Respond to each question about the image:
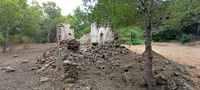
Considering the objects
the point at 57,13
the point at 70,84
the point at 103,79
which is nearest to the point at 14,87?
the point at 70,84

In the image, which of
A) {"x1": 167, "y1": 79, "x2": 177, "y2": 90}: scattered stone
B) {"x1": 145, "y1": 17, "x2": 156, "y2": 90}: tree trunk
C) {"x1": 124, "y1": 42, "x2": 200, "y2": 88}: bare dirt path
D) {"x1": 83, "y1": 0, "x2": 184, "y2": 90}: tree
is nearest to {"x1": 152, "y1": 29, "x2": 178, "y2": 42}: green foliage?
{"x1": 124, "y1": 42, "x2": 200, "y2": 88}: bare dirt path

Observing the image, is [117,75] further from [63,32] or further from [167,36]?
[167,36]

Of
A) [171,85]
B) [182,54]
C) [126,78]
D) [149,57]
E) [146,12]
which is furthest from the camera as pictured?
[182,54]

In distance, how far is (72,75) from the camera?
3447 mm

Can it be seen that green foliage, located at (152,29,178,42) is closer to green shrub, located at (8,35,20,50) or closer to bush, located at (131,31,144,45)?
bush, located at (131,31,144,45)

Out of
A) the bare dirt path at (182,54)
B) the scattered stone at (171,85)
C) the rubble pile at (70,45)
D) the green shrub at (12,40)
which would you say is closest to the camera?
the scattered stone at (171,85)

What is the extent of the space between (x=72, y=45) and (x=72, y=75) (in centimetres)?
243

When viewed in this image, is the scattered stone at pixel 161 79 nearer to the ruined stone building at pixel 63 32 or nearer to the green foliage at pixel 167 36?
the ruined stone building at pixel 63 32

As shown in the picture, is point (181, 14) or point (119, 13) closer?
point (119, 13)

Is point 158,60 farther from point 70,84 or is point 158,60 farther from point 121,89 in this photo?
point 70,84

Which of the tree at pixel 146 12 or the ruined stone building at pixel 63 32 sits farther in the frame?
the ruined stone building at pixel 63 32

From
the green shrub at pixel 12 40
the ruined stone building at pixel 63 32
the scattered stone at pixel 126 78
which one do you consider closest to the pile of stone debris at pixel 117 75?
the scattered stone at pixel 126 78

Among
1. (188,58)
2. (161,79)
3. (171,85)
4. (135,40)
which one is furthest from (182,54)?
(135,40)

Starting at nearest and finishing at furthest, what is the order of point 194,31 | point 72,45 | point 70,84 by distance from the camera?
point 70,84 → point 72,45 → point 194,31
